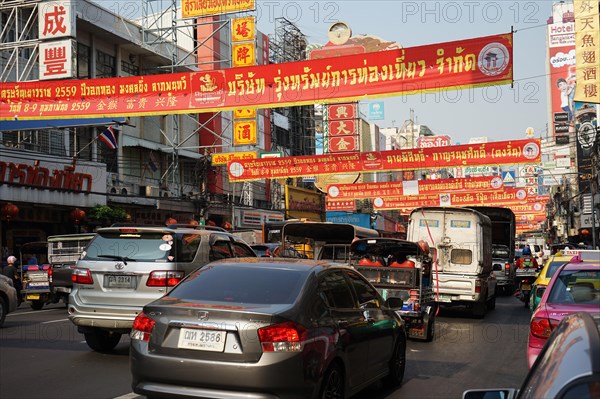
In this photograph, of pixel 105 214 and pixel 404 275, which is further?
pixel 105 214

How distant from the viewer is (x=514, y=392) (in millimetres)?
3551

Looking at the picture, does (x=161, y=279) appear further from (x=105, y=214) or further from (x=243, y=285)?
(x=105, y=214)

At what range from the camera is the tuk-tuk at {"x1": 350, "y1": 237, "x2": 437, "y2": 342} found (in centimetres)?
1266

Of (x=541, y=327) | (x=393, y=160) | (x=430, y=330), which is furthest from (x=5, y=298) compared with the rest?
(x=393, y=160)

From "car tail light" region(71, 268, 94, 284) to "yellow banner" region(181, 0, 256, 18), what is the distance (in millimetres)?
23592

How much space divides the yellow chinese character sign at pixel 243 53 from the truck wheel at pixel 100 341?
22860 millimetres

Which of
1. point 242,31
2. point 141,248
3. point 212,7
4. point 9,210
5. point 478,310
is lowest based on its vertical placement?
point 478,310

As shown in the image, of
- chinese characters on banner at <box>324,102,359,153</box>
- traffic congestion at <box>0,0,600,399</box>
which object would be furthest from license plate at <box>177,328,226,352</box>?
chinese characters on banner at <box>324,102,359,153</box>

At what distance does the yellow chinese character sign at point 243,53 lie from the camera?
32.0 meters

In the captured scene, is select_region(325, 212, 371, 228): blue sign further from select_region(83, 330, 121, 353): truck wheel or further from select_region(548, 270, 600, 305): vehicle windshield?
select_region(548, 270, 600, 305): vehicle windshield

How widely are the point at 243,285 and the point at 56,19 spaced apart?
820 inches

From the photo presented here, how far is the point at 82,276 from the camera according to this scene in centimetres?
994

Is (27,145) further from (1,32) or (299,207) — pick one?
(299,207)

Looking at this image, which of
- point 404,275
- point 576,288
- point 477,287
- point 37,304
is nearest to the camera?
point 576,288
